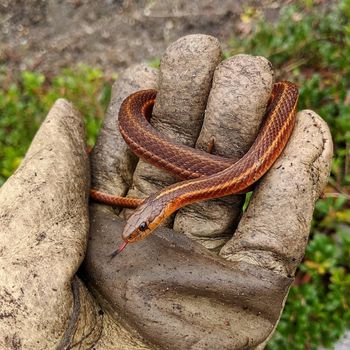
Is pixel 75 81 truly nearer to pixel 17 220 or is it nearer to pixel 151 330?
pixel 17 220

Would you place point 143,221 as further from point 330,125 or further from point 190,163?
point 330,125

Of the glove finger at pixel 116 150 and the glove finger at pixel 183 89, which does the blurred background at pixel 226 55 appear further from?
the glove finger at pixel 183 89

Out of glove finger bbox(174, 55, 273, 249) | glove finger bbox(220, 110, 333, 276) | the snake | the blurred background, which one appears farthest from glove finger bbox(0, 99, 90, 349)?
the blurred background

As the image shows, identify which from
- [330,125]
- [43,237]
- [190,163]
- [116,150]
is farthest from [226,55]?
[43,237]

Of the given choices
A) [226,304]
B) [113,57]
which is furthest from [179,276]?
[113,57]

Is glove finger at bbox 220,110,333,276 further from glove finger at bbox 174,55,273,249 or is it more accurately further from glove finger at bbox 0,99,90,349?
glove finger at bbox 0,99,90,349
